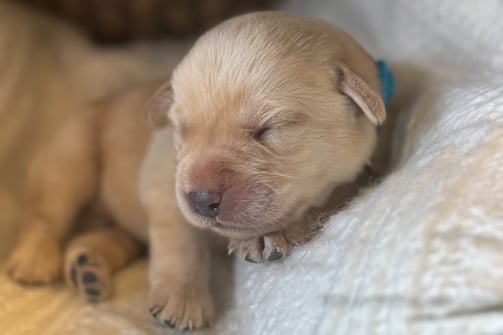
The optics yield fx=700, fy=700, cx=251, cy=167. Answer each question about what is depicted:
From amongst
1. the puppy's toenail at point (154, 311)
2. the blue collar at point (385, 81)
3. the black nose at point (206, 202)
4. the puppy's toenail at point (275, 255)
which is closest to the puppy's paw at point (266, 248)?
the puppy's toenail at point (275, 255)

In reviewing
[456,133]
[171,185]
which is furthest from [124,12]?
[456,133]

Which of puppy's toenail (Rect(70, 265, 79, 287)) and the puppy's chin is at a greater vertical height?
the puppy's chin

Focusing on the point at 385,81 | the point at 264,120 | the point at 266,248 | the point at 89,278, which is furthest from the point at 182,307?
the point at 385,81

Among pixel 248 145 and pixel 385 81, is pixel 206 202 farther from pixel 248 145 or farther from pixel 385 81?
pixel 385 81

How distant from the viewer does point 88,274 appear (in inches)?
76.7

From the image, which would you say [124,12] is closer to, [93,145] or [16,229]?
[93,145]

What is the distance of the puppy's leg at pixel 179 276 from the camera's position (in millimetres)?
1683

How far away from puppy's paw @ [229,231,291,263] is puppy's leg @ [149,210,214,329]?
7.1 inches

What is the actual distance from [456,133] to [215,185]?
539 millimetres

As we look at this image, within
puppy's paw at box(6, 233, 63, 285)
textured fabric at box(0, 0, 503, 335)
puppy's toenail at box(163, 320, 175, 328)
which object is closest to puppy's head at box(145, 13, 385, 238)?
textured fabric at box(0, 0, 503, 335)

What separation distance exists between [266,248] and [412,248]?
48 cm

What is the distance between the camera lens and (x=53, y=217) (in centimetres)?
226

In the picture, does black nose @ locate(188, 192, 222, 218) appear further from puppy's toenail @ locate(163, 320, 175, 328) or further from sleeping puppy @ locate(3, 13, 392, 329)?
puppy's toenail @ locate(163, 320, 175, 328)

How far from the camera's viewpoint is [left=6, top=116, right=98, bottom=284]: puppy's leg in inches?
82.0
